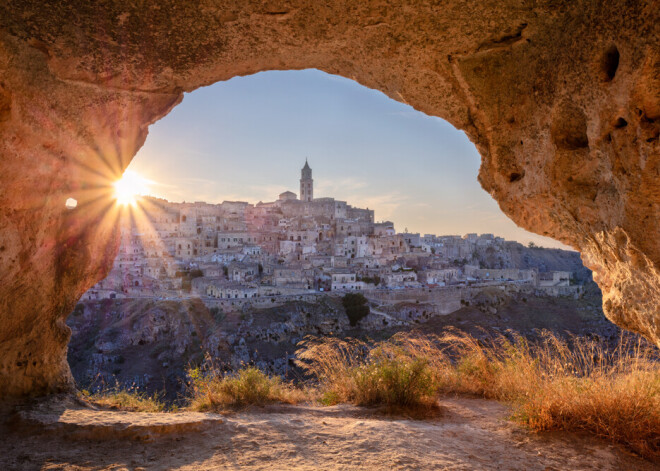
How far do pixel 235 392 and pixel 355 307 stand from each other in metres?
38.3

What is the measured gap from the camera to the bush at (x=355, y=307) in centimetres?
4144

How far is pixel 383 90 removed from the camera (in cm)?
394

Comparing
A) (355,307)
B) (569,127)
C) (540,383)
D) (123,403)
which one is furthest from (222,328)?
(569,127)

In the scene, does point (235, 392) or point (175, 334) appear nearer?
point (235, 392)

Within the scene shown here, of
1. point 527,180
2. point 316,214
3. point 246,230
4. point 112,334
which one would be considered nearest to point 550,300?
point 316,214

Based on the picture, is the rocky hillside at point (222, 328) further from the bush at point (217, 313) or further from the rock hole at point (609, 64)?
the rock hole at point (609, 64)

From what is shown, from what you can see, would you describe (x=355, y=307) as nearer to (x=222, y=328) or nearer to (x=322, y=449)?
(x=222, y=328)

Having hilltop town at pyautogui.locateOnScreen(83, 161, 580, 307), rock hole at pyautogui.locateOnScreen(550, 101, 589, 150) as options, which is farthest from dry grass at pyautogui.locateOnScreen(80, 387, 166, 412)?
hilltop town at pyautogui.locateOnScreen(83, 161, 580, 307)

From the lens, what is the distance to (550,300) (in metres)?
51.2

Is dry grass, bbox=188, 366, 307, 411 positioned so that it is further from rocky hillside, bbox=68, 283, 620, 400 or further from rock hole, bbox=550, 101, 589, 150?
rocky hillside, bbox=68, 283, 620, 400

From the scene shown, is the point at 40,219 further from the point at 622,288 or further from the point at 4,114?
the point at 622,288

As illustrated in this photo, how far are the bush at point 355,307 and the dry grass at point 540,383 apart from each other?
36506 mm

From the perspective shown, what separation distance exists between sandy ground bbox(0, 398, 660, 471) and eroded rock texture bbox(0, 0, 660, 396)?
1.02m

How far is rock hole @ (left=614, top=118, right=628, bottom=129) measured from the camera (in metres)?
2.29
